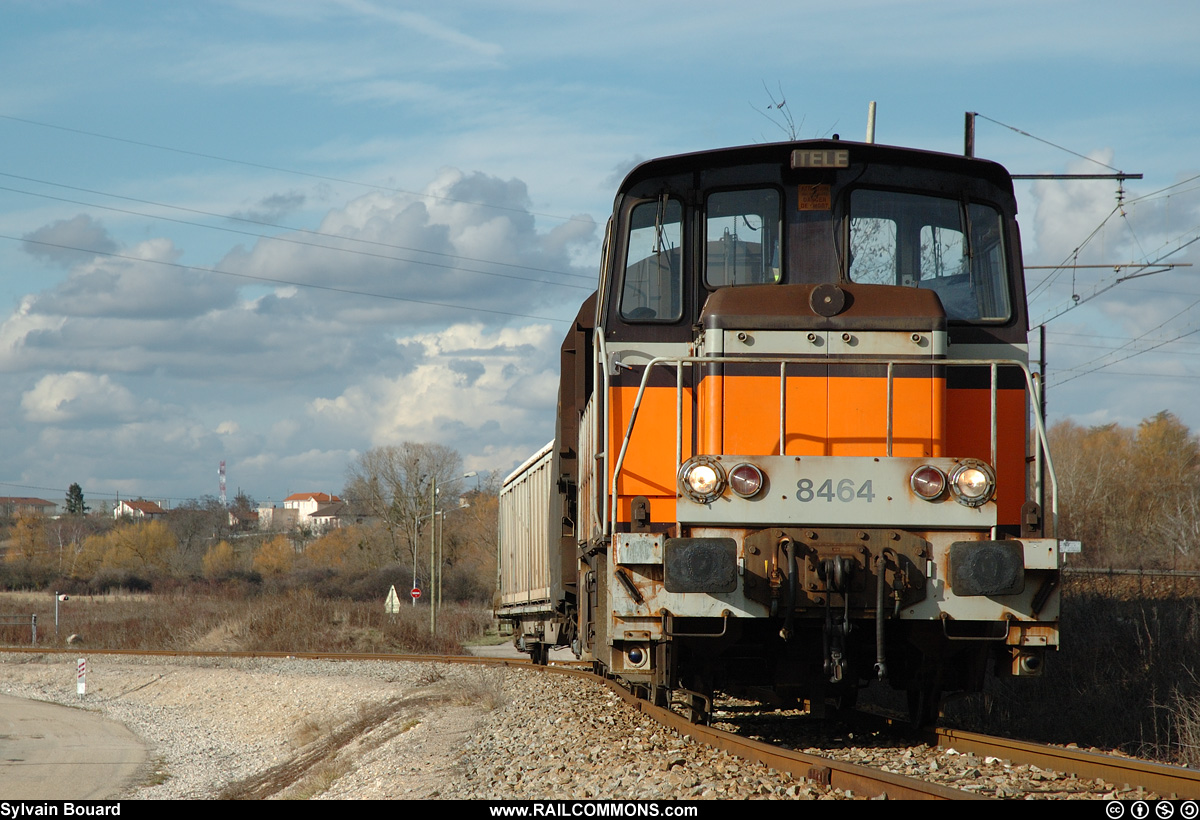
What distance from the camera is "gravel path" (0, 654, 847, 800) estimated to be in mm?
6707

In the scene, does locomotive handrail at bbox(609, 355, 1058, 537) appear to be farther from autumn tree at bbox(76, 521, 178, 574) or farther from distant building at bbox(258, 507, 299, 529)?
distant building at bbox(258, 507, 299, 529)

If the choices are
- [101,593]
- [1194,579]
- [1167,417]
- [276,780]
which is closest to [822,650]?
[276,780]

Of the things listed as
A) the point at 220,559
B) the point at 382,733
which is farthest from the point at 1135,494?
the point at 220,559

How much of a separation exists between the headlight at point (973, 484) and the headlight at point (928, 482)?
3.4 inches

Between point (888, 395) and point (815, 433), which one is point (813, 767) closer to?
point (815, 433)

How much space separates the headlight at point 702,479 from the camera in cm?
653

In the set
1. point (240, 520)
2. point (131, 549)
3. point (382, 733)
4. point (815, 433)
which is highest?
point (815, 433)

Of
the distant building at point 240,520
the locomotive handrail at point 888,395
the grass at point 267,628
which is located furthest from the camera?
the distant building at point 240,520

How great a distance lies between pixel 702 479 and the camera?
6551 mm

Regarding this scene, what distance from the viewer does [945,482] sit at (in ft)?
21.5

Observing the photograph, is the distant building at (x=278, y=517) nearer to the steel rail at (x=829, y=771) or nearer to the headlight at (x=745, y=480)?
the steel rail at (x=829, y=771)

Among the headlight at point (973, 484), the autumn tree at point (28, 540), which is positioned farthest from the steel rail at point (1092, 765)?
the autumn tree at point (28, 540)

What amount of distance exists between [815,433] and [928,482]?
842mm

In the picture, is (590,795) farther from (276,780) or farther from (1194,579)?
(1194,579)
